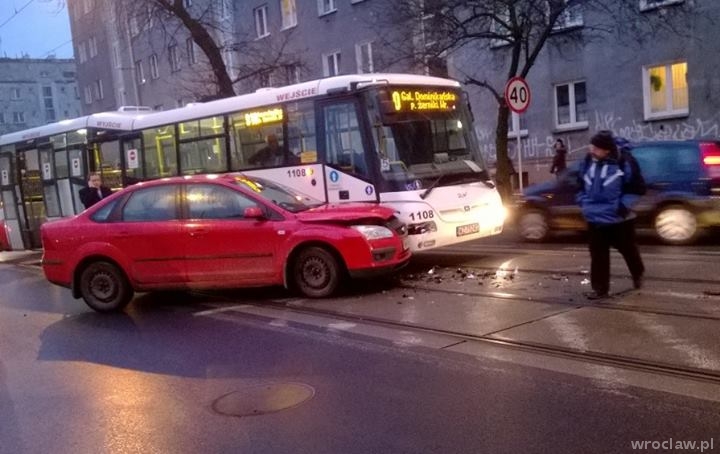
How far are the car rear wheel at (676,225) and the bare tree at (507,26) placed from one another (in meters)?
7.06

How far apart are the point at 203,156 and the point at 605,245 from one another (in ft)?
27.1

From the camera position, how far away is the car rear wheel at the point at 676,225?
10.9 metres

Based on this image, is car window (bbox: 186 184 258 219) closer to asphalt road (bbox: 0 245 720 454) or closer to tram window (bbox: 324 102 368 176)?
asphalt road (bbox: 0 245 720 454)

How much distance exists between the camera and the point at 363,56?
1112 inches

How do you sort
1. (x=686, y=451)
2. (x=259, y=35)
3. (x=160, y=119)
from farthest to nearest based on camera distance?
(x=259, y=35) < (x=160, y=119) < (x=686, y=451)

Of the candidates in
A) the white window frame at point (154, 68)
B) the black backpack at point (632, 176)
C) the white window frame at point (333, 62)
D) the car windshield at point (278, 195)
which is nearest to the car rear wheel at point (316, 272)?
the car windshield at point (278, 195)

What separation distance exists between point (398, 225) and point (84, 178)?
9.94 metres

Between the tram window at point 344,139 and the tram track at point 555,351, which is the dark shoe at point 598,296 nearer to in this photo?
the tram track at point 555,351

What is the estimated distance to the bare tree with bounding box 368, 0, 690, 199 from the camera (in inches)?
682

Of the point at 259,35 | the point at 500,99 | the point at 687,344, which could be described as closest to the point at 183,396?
the point at 687,344

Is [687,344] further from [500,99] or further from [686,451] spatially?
[500,99]

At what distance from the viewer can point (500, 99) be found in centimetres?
1858

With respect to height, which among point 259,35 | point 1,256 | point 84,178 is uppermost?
point 259,35

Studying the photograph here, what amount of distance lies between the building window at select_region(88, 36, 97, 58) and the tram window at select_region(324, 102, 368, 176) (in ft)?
140
